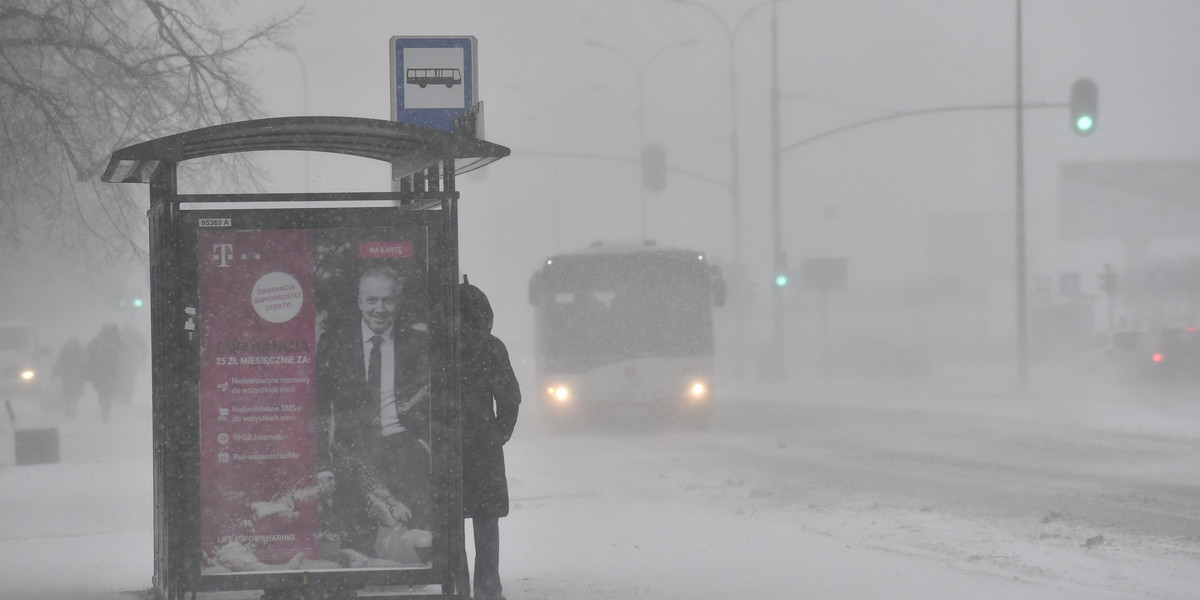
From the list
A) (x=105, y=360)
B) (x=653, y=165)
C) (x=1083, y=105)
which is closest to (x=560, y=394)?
(x=105, y=360)

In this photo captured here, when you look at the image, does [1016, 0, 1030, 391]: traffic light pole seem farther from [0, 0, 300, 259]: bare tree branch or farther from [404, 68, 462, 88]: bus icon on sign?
[404, 68, 462, 88]: bus icon on sign

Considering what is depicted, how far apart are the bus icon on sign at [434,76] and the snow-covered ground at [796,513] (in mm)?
3066

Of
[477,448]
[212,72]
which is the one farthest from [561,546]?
[212,72]

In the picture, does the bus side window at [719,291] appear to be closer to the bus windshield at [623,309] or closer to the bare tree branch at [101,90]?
the bus windshield at [623,309]

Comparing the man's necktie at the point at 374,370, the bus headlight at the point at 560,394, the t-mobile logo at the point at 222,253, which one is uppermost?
the t-mobile logo at the point at 222,253

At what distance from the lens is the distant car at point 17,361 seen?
31.9 meters

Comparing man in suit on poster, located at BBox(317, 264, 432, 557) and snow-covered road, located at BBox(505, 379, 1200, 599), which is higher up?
man in suit on poster, located at BBox(317, 264, 432, 557)

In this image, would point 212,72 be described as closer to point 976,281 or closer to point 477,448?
point 477,448

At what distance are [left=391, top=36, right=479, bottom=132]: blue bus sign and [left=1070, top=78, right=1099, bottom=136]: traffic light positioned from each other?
21174 mm

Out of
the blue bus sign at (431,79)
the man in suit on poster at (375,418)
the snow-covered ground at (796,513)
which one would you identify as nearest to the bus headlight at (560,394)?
the snow-covered ground at (796,513)

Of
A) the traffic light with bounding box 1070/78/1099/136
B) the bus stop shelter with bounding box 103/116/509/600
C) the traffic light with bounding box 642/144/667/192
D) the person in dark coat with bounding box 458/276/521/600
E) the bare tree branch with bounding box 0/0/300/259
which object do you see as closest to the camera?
the bus stop shelter with bounding box 103/116/509/600

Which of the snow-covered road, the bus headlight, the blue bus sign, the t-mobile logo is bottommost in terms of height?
the snow-covered road

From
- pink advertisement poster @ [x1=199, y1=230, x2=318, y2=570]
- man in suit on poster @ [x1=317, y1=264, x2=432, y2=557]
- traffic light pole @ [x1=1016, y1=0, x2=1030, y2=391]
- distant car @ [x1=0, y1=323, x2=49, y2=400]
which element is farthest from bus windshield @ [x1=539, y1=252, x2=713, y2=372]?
distant car @ [x1=0, y1=323, x2=49, y2=400]

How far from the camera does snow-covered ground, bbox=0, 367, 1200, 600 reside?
26.6 feet
